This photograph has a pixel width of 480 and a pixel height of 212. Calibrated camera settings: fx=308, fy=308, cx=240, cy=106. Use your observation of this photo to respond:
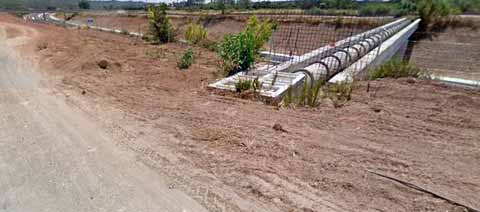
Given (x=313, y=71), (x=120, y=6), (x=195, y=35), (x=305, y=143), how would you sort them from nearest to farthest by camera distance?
(x=305, y=143) < (x=313, y=71) < (x=195, y=35) < (x=120, y=6)

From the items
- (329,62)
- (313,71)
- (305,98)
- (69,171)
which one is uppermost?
(329,62)

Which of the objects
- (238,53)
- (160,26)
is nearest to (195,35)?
(160,26)

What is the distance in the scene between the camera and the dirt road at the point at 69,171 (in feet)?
9.39

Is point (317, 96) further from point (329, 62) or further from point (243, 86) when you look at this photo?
point (329, 62)

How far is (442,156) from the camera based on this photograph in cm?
370

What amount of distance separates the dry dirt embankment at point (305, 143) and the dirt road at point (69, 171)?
0.23 m

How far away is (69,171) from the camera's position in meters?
3.37

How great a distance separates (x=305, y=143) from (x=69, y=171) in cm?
282

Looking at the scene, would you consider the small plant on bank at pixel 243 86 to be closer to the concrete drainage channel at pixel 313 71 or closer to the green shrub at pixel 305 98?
the concrete drainage channel at pixel 313 71

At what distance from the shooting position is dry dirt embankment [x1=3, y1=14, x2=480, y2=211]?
118 inches

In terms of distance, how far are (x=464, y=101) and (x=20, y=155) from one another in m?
7.17

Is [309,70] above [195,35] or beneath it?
beneath

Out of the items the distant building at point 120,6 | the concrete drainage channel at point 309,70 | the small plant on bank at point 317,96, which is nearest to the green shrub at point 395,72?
the concrete drainage channel at point 309,70

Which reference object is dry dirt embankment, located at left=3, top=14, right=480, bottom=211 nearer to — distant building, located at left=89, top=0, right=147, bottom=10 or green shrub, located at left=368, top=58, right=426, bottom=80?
green shrub, located at left=368, top=58, right=426, bottom=80
